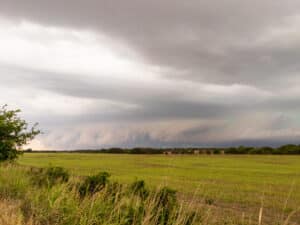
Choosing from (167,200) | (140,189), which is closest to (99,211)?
(167,200)

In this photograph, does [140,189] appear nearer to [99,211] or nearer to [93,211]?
[99,211]

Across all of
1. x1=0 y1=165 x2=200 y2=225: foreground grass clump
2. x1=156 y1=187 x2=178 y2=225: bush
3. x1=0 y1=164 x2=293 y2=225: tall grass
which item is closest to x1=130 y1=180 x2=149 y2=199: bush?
x1=0 y1=164 x2=293 y2=225: tall grass

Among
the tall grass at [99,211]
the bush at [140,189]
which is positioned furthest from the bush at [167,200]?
the bush at [140,189]

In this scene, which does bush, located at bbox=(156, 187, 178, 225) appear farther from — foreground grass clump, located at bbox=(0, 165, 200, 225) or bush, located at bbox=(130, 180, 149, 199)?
bush, located at bbox=(130, 180, 149, 199)

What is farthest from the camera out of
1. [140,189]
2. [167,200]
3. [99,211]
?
[140,189]

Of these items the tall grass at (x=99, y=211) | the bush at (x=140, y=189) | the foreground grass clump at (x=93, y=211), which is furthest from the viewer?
the bush at (x=140, y=189)

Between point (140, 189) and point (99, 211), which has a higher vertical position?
point (140, 189)

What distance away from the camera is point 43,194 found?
488 inches

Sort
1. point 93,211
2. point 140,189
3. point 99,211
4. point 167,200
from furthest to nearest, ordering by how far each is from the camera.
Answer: point 140,189 → point 167,200 → point 99,211 → point 93,211

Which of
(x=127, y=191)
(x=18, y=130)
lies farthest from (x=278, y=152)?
(x=127, y=191)

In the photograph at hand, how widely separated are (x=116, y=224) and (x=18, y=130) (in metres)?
17.9

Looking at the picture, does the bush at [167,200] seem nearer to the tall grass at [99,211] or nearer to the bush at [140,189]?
the tall grass at [99,211]

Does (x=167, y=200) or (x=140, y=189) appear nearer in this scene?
(x=167, y=200)

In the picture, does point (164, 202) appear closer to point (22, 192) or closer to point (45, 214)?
point (45, 214)
